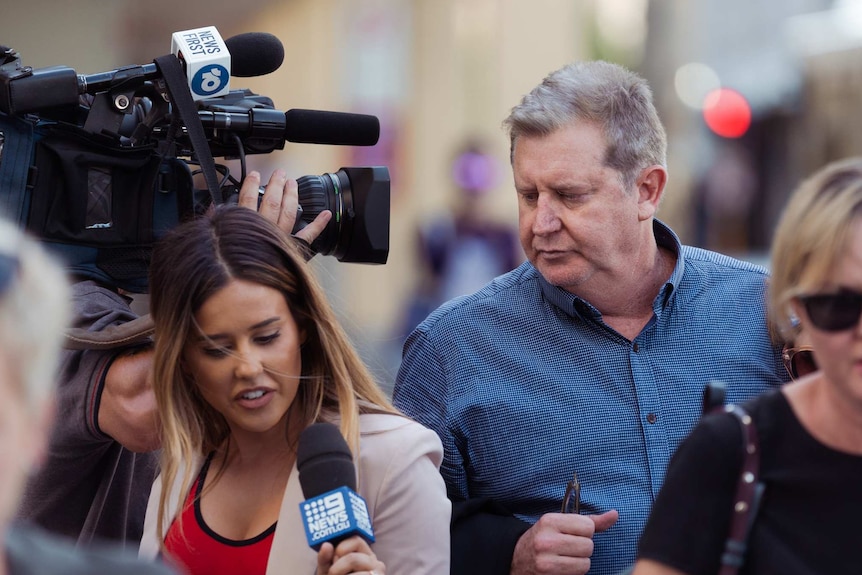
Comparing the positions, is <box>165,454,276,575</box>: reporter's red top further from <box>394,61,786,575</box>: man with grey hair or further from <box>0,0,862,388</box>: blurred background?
<box>0,0,862,388</box>: blurred background

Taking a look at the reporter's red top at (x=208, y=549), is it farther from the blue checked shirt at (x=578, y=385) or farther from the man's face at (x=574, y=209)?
the man's face at (x=574, y=209)

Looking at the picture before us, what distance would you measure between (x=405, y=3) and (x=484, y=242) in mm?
9014

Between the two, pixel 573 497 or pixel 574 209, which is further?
pixel 574 209

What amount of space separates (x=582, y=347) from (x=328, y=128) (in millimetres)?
867

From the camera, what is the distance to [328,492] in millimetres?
2510

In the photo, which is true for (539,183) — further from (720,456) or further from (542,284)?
(720,456)

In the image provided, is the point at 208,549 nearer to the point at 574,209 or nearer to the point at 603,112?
the point at 574,209

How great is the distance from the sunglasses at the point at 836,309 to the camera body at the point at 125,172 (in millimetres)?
1454

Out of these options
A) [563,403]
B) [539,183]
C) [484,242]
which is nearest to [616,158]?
[539,183]

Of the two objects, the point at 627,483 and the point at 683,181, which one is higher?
the point at 627,483

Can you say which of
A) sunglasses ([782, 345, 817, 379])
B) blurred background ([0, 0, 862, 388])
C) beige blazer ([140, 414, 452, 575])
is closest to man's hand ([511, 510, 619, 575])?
beige blazer ([140, 414, 452, 575])

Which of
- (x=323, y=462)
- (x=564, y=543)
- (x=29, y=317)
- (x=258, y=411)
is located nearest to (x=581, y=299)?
(x=564, y=543)

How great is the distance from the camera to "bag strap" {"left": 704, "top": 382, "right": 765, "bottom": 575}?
2.28 m

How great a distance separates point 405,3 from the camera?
1736 cm
